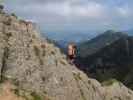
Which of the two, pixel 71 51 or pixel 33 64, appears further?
pixel 71 51

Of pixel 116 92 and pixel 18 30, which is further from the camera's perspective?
pixel 116 92

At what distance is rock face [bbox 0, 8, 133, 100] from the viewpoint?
3024 inches

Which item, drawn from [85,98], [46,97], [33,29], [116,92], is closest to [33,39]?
[33,29]

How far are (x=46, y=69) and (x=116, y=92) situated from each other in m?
48.2

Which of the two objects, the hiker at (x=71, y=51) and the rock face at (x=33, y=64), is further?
the hiker at (x=71, y=51)

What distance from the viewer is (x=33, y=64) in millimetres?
80562

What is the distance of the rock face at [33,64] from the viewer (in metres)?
76.8

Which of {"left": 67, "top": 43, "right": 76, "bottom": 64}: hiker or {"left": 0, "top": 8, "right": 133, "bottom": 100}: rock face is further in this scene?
{"left": 67, "top": 43, "right": 76, "bottom": 64}: hiker

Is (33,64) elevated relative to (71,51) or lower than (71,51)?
lower

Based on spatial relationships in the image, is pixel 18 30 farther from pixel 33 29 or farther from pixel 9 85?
pixel 9 85

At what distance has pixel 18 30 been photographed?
8012 cm

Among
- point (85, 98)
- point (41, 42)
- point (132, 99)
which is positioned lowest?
point (132, 99)

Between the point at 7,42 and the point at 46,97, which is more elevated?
the point at 7,42

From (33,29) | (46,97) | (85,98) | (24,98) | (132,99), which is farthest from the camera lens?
(132,99)
